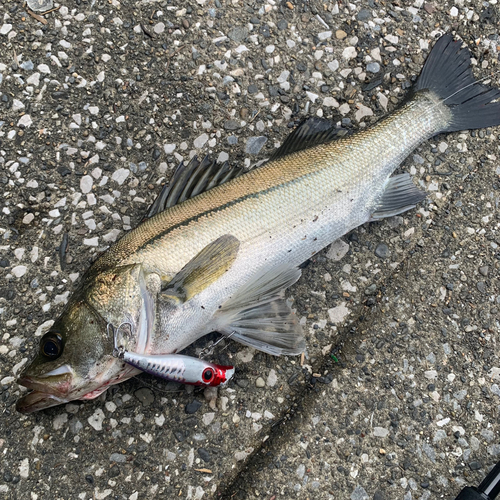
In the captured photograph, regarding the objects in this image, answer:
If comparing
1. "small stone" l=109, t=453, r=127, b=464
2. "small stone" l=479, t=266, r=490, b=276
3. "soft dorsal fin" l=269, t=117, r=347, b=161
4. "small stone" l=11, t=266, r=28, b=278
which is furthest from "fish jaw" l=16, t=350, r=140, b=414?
"small stone" l=479, t=266, r=490, b=276

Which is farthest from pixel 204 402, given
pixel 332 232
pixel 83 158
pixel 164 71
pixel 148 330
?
pixel 164 71

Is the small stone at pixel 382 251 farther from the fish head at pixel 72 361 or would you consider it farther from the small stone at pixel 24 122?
the small stone at pixel 24 122

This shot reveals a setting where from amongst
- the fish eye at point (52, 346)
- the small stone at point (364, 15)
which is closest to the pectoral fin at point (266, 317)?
the fish eye at point (52, 346)

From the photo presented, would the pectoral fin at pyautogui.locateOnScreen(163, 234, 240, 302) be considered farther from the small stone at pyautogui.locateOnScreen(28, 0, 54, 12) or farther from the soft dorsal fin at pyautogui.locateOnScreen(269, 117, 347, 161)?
the small stone at pyautogui.locateOnScreen(28, 0, 54, 12)

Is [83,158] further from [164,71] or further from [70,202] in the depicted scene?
[164,71]

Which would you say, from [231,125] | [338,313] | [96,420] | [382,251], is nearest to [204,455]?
[96,420]
